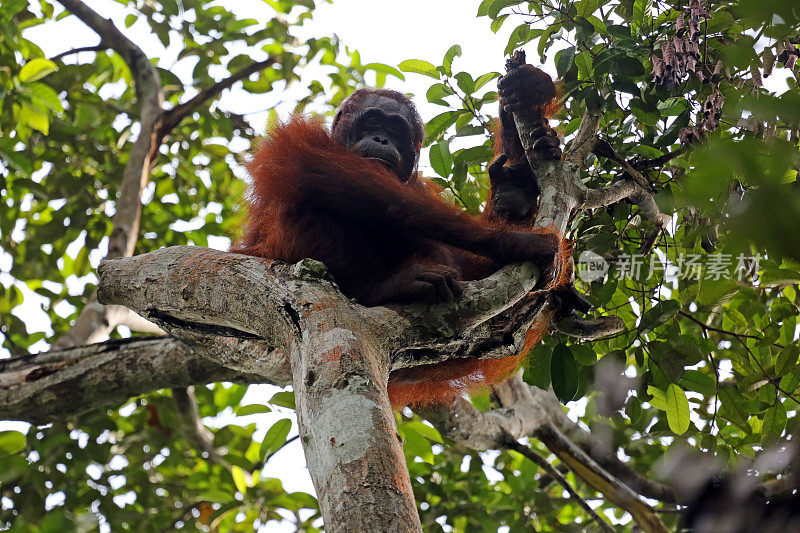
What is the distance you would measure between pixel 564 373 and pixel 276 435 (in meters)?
1.48

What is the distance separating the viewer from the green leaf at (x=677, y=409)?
2.85 metres

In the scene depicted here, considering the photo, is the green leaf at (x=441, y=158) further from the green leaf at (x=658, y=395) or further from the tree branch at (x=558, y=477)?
the tree branch at (x=558, y=477)

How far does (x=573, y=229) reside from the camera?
2.96m

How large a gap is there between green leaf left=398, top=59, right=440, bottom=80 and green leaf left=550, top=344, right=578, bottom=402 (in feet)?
4.48

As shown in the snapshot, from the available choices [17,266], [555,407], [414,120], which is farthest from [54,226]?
[555,407]

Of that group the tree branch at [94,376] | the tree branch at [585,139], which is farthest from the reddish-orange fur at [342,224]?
the tree branch at [94,376]

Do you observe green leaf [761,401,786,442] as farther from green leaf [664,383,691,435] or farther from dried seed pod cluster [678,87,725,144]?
dried seed pod cluster [678,87,725,144]

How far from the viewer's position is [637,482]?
4.13 meters

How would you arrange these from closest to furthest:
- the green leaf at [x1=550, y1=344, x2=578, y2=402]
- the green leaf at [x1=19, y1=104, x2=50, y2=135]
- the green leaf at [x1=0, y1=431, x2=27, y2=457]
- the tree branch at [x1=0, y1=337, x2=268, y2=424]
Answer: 1. the green leaf at [x1=550, y1=344, x2=578, y2=402]
2. the tree branch at [x1=0, y1=337, x2=268, y2=424]
3. the green leaf at [x1=0, y1=431, x2=27, y2=457]
4. the green leaf at [x1=19, y1=104, x2=50, y2=135]

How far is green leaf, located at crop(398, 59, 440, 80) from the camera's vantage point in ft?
10.7

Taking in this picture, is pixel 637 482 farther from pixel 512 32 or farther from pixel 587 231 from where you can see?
pixel 512 32

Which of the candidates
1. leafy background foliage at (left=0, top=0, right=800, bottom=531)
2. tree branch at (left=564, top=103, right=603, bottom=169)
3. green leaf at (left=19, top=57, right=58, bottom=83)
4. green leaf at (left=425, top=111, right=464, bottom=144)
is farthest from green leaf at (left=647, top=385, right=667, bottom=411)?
green leaf at (left=19, top=57, right=58, bottom=83)

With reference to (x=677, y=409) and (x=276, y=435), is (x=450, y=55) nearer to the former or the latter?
(x=677, y=409)

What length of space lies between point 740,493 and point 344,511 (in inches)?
79.9
